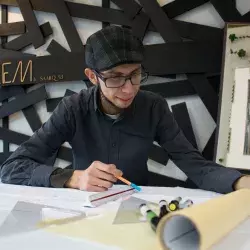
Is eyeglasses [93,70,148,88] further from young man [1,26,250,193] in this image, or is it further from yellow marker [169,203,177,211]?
yellow marker [169,203,177,211]

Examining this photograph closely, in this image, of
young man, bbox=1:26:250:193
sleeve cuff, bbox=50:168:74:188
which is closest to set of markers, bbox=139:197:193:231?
young man, bbox=1:26:250:193

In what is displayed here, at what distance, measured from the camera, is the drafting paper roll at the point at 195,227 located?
1.74 ft

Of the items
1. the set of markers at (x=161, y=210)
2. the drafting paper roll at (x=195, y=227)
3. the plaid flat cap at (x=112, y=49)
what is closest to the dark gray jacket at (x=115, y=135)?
the plaid flat cap at (x=112, y=49)

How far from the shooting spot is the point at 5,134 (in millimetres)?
2410

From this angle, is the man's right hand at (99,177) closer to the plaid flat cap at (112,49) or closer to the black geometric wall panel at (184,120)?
the plaid flat cap at (112,49)

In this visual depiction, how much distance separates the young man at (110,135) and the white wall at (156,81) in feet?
2.40

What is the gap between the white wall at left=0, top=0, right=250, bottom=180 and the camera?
203 cm

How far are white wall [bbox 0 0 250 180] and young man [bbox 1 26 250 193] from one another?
2.40ft

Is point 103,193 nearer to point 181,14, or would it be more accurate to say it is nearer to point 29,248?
point 29,248

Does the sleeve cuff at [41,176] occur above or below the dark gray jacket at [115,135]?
below

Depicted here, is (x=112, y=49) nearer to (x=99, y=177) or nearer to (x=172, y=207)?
(x=99, y=177)

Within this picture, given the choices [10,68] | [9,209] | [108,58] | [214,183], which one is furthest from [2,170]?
[10,68]

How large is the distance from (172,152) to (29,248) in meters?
0.83

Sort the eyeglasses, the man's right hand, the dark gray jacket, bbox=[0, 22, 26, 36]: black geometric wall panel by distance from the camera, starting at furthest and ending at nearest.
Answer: bbox=[0, 22, 26, 36]: black geometric wall panel → the dark gray jacket → the eyeglasses → the man's right hand
